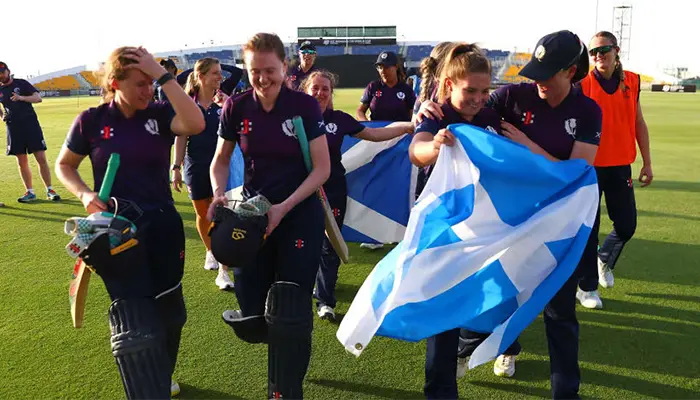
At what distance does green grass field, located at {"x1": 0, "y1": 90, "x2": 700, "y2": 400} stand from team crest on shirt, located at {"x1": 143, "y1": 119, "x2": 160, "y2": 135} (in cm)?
153

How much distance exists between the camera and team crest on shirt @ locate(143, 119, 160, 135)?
2.59 meters

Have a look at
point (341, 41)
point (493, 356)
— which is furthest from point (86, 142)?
point (341, 41)

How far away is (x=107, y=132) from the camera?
2.54m

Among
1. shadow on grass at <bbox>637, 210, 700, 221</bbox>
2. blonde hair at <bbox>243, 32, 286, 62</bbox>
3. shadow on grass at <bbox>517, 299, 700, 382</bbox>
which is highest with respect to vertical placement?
blonde hair at <bbox>243, 32, 286, 62</bbox>

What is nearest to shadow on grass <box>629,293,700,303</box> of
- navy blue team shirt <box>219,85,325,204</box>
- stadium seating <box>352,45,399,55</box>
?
navy blue team shirt <box>219,85,325,204</box>

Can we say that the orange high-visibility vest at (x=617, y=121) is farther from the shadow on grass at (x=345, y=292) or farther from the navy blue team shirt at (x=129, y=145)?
the navy blue team shirt at (x=129, y=145)

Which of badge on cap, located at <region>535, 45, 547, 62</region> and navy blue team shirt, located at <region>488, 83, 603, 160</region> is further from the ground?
badge on cap, located at <region>535, 45, 547, 62</region>

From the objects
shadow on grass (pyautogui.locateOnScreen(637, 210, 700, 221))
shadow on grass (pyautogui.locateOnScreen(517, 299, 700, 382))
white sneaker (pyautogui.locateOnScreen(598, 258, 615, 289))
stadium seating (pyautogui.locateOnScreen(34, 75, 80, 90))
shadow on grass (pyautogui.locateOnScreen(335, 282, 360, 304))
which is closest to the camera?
shadow on grass (pyautogui.locateOnScreen(517, 299, 700, 382))

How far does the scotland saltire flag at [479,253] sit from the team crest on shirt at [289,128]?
75 cm

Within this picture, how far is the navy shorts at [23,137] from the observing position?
27.5 feet

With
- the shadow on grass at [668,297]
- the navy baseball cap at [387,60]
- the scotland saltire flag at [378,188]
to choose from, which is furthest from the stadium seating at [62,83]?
the shadow on grass at [668,297]

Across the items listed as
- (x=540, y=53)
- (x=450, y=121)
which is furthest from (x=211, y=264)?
(x=540, y=53)

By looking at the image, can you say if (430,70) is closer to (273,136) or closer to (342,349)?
(273,136)

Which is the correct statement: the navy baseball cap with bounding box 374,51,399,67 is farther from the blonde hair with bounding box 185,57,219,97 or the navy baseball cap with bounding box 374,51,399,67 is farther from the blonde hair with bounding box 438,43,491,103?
the blonde hair with bounding box 438,43,491,103
